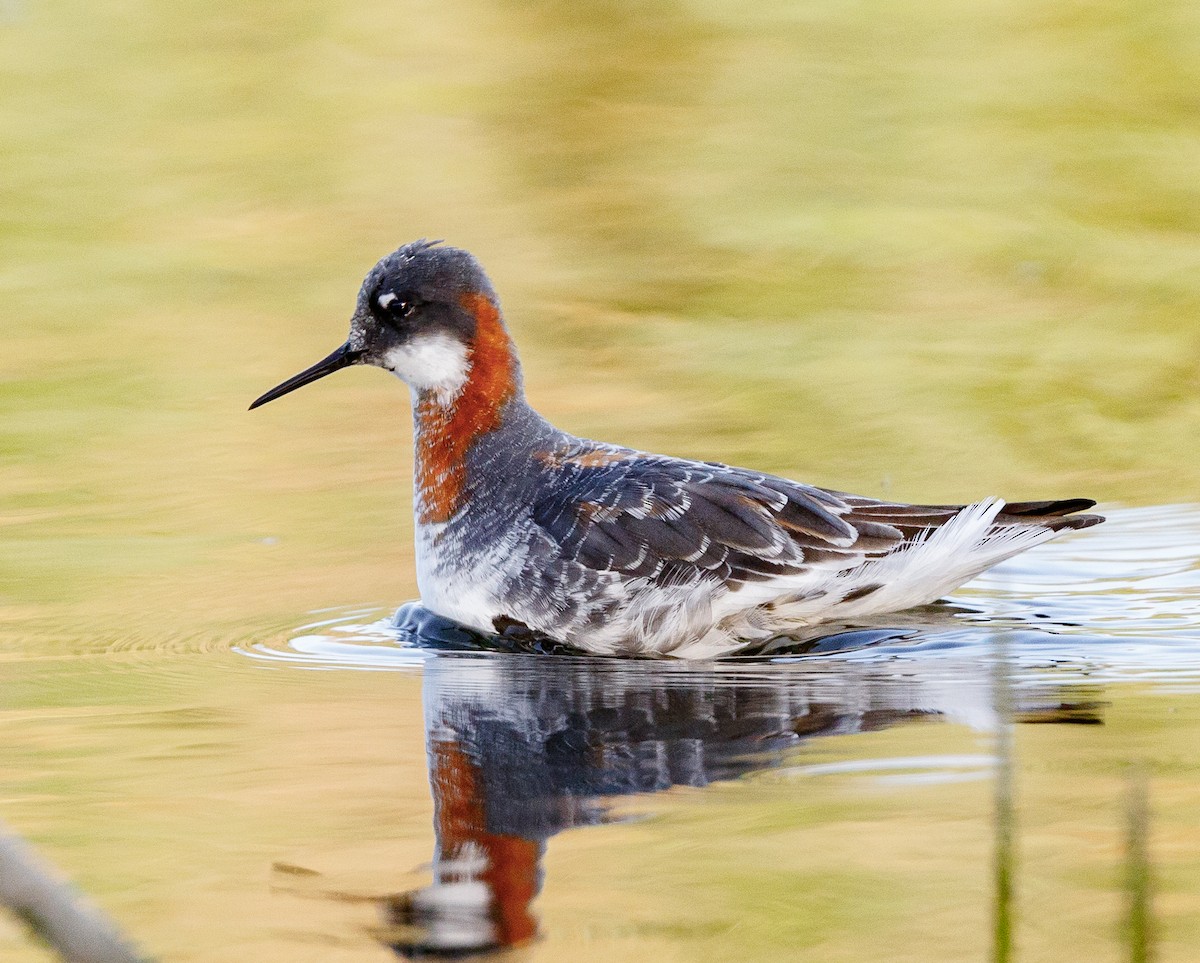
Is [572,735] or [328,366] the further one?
[328,366]

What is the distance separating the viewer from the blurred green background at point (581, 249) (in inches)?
284

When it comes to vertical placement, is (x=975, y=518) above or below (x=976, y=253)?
below

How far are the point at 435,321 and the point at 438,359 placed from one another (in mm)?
134

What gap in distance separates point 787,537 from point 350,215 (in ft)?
21.2

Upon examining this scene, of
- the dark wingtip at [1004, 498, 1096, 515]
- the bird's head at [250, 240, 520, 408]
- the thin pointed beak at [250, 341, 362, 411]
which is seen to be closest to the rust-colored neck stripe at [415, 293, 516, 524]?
the bird's head at [250, 240, 520, 408]

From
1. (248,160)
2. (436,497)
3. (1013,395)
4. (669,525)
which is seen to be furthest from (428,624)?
(248,160)

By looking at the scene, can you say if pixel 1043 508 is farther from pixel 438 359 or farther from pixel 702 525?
pixel 438 359

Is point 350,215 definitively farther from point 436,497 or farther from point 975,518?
point 975,518

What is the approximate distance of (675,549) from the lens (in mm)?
5512

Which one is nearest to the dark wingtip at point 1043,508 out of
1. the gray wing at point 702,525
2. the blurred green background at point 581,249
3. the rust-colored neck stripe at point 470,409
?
the gray wing at point 702,525

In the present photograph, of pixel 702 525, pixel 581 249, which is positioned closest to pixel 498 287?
pixel 581 249

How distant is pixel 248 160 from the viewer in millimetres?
12227

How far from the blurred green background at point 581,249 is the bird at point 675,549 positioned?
25.1 inches

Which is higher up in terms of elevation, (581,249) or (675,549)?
(581,249)
